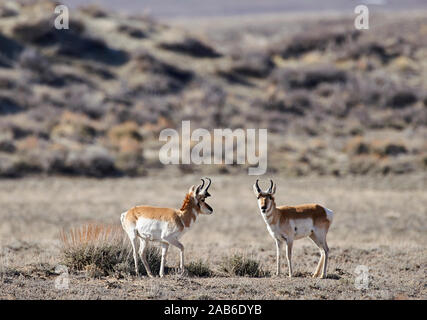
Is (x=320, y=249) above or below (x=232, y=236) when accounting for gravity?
above

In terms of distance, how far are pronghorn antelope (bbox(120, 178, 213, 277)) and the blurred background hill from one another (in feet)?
59.8

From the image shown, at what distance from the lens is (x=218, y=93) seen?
40.8 meters

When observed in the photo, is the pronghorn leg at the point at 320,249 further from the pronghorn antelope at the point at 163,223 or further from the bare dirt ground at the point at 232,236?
the pronghorn antelope at the point at 163,223

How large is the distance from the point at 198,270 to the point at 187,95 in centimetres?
3079

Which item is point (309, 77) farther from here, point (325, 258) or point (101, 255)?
point (101, 255)

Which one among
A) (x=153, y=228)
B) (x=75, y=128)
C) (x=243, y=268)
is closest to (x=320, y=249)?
(x=243, y=268)

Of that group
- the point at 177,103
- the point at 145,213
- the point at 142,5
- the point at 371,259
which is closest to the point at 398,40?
the point at 177,103

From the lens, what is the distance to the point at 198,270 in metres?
10.6

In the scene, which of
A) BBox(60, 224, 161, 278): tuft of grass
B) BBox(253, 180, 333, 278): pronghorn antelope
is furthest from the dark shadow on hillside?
BBox(253, 180, 333, 278): pronghorn antelope

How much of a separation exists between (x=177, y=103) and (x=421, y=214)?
2200 centimetres

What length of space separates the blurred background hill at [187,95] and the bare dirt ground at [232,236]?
2485mm

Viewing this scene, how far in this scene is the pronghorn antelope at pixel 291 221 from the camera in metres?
9.88
